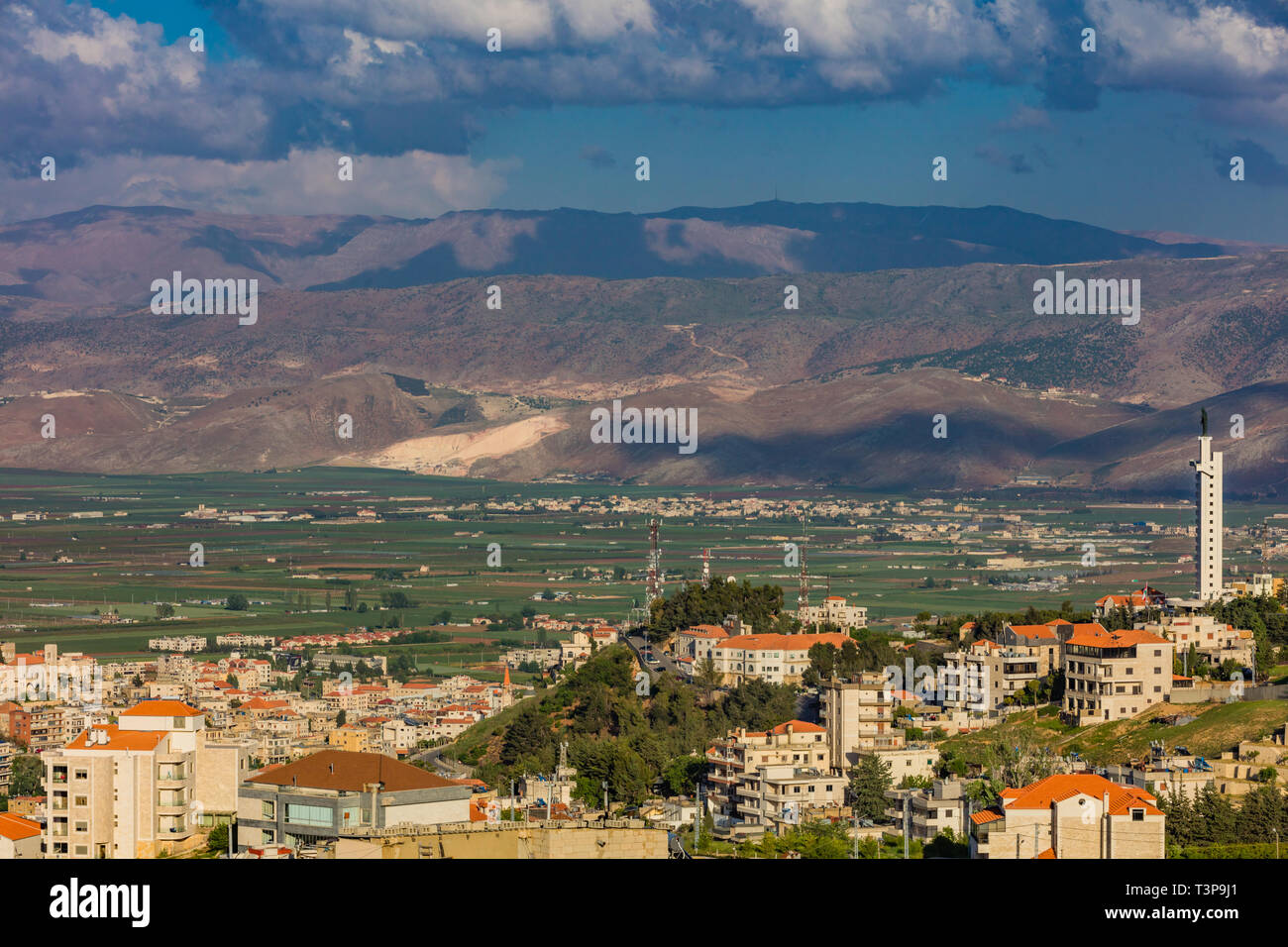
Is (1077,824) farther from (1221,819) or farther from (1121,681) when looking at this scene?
(1121,681)

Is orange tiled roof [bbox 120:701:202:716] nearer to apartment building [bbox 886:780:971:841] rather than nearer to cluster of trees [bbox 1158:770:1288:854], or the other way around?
apartment building [bbox 886:780:971:841]

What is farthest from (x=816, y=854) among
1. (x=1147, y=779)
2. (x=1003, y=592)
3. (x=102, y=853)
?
(x=1003, y=592)

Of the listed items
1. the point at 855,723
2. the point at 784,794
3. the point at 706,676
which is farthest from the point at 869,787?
the point at 706,676

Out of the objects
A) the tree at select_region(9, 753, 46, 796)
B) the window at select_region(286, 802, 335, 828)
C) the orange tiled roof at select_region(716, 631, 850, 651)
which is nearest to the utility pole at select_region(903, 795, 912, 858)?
the window at select_region(286, 802, 335, 828)

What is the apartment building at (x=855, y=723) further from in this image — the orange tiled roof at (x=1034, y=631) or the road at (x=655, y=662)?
the road at (x=655, y=662)
